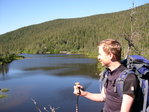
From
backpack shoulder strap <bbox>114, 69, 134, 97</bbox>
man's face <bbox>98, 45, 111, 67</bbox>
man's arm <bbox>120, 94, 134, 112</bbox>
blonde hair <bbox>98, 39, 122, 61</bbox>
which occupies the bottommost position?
man's arm <bbox>120, 94, 134, 112</bbox>

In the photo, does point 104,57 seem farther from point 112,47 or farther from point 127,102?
point 127,102

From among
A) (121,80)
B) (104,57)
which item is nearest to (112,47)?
(104,57)

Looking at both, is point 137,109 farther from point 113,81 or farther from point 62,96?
point 62,96

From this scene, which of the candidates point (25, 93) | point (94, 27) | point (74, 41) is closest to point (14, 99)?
point (25, 93)

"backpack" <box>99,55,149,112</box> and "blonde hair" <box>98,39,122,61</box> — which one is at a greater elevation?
"blonde hair" <box>98,39,122,61</box>

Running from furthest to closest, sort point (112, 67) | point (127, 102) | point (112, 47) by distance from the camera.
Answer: point (112, 67) → point (112, 47) → point (127, 102)

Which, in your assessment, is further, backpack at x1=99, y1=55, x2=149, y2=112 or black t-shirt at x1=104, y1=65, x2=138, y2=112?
black t-shirt at x1=104, y1=65, x2=138, y2=112

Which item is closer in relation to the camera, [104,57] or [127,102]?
[127,102]

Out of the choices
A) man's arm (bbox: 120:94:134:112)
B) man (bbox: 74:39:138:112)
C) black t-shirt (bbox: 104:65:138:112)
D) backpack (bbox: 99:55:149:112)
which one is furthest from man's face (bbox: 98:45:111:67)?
man's arm (bbox: 120:94:134:112)

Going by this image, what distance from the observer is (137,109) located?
6.53ft

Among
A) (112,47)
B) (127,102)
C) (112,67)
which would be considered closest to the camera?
(127,102)

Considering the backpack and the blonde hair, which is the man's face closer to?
the blonde hair

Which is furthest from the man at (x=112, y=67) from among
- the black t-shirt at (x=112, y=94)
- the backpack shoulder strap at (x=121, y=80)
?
the backpack shoulder strap at (x=121, y=80)

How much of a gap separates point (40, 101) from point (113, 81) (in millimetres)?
16193
